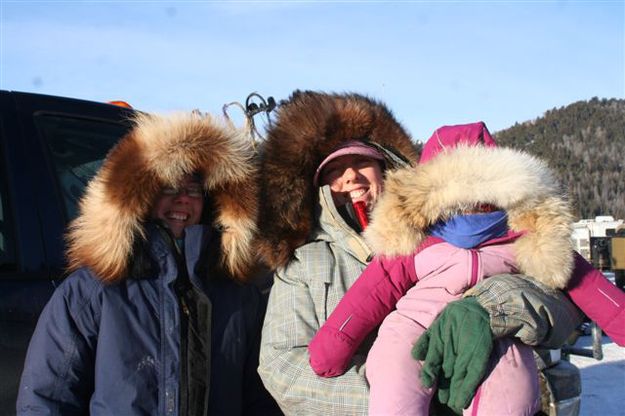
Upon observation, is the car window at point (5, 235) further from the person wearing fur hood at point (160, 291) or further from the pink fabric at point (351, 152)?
the pink fabric at point (351, 152)

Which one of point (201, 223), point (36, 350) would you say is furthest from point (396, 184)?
point (36, 350)


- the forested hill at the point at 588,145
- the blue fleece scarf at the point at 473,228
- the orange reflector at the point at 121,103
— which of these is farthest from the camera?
the forested hill at the point at 588,145

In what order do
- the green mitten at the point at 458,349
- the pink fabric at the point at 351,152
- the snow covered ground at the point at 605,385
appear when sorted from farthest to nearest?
the snow covered ground at the point at 605,385 < the pink fabric at the point at 351,152 < the green mitten at the point at 458,349

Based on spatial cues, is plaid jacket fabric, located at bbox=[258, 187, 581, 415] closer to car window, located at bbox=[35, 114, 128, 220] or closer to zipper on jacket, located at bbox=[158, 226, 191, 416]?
zipper on jacket, located at bbox=[158, 226, 191, 416]

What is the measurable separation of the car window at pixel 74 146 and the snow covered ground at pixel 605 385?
4.78 metres

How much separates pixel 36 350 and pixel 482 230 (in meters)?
1.51

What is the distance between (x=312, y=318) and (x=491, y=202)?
751mm

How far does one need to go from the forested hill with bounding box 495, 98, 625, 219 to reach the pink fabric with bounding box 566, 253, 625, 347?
2717 centimetres

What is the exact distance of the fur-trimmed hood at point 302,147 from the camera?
8.46 ft

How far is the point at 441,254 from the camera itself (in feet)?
7.28

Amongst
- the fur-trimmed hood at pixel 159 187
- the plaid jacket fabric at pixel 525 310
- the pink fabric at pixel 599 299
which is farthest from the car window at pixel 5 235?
the pink fabric at pixel 599 299

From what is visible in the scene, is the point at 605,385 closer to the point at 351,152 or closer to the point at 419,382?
the point at 351,152

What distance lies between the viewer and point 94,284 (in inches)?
87.4

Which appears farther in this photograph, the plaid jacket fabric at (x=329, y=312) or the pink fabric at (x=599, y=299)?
the pink fabric at (x=599, y=299)
